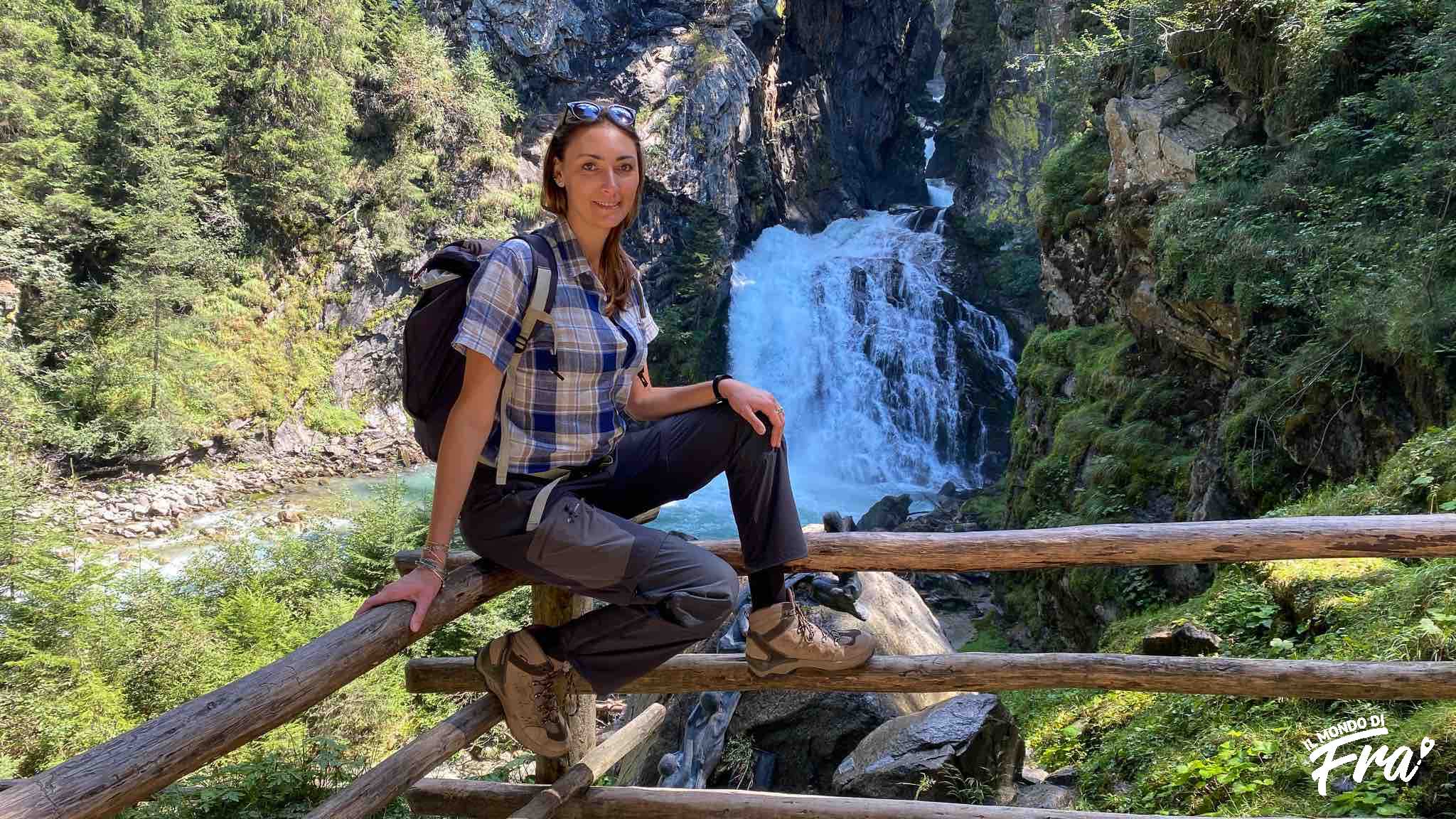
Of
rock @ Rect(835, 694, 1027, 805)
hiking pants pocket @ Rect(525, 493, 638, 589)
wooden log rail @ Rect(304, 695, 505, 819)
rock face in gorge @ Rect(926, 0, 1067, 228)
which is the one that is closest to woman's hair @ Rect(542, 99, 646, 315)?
hiking pants pocket @ Rect(525, 493, 638, 589)

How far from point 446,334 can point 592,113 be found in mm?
762

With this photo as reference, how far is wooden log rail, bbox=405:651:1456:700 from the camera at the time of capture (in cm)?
254

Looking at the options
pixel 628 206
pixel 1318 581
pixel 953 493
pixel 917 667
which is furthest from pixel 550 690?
pixel 953 493

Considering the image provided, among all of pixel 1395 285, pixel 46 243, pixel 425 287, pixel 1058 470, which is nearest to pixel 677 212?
pixel 46 243

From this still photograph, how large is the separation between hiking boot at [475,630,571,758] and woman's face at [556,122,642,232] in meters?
1.21

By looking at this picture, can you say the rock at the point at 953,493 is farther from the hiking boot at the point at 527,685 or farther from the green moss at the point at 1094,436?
the hiking boot at the point at 527,685

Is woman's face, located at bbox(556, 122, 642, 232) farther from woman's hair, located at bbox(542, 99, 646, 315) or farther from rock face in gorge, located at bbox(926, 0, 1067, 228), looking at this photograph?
rock face in gorge, located at bbox(926, 0, 1067, 228)

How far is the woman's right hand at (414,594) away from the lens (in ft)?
7.34

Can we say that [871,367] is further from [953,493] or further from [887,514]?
[887,514]

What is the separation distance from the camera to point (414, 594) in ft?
7.44

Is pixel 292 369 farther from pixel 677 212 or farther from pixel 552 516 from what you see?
pixel 552 516

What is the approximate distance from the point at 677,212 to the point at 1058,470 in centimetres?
1810

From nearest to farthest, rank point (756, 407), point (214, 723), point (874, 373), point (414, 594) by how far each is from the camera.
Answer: point (214, 723), point (414, 594), point (756, 407), point (874, 373)

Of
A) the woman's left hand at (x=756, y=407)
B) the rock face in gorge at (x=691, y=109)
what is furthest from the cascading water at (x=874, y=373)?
the woman's left hand at (x=756, y=407)
